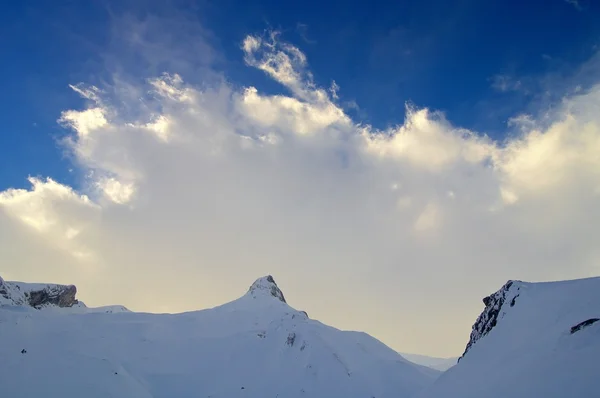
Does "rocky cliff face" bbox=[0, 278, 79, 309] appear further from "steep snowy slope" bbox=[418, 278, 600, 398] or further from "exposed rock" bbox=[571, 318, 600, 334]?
"exposed rock" bbox=[571, 318, 600, 334]

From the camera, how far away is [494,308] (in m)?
45.3

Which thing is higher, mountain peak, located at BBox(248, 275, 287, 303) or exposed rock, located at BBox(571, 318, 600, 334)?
mountain peak, located at BBox(248, 275, 287, 303)

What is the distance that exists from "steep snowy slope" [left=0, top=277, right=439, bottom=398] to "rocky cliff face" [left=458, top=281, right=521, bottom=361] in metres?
28.4

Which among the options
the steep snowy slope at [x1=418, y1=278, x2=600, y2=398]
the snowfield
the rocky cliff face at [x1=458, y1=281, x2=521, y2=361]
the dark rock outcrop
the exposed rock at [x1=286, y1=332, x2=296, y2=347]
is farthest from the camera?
the dark rock outcrop

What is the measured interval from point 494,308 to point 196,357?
4809cm

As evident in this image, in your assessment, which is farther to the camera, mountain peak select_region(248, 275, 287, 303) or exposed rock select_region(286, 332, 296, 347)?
mountain peak select_region(248, 275, 287, 303)

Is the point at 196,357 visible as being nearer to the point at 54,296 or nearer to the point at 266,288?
the point at 266,288

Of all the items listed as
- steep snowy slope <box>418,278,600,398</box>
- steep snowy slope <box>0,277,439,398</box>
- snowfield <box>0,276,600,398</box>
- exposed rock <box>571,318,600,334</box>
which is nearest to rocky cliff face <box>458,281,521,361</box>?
steep snowy slope <box>418,278,600,398</box>

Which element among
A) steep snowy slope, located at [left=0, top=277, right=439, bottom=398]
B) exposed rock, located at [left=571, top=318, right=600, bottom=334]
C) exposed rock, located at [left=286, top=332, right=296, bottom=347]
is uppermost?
exposed rock, located at [left=571, top=318, right=600, bottom=334]

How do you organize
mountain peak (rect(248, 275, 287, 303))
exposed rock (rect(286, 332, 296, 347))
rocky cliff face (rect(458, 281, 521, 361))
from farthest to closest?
mountain peak (rect(248, 275, 287, 303)) < exposed rock (rect(286, 332, 296, 347)) < rocky cliff face (rect(458, 281, 521, 361))

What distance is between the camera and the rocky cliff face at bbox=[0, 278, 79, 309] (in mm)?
81875

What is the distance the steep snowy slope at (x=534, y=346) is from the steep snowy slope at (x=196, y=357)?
30707mm

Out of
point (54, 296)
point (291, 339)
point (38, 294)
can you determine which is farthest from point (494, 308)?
point (54, 296)

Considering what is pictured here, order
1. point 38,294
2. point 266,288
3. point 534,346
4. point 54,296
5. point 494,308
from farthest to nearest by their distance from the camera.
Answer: point 266,288 < point 54,296 < point 38,294 < point 494,308 < point 534,346
